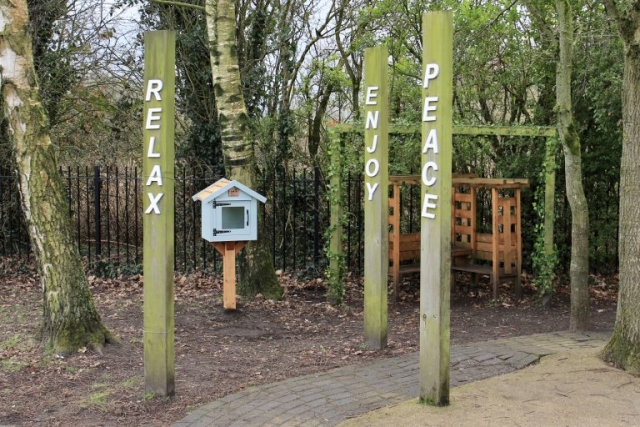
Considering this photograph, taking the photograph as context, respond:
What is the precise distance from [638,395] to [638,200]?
4.91 feet

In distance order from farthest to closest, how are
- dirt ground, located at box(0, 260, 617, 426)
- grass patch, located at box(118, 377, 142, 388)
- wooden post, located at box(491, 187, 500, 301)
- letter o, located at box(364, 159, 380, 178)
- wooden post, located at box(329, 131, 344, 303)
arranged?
wooden post, located at box(491, 187, 500, 301) → wooden post, located at box(329, 131, 344, 303) → letter o, located at box(364, 159, 380, 178) → grass patch, located at box(118, 377, 142, 388) → dirt ground, located at box(0, 260, 617, 426)

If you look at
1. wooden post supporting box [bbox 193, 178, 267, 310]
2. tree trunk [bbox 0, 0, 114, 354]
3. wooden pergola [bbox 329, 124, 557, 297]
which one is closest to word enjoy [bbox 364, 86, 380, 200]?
wooden post supporting box [bbox 193, 178, 267, 310]

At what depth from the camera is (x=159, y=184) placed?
4.89 meters

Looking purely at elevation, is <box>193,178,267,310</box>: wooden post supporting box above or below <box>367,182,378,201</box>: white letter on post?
below

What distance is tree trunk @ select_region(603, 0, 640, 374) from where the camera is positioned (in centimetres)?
555

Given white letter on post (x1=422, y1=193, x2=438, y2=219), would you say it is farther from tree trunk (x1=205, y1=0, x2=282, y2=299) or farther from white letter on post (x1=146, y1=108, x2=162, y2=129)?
tree trunk (x1=205, y1=0, x2=282, y2=299)

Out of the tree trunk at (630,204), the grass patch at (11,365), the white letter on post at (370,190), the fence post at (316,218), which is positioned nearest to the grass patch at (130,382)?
the grass patch at (11,365)

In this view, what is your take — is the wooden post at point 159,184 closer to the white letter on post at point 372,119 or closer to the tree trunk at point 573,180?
the white letter on post at point 372,119

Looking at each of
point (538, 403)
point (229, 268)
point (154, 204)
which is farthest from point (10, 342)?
point (538, 403)

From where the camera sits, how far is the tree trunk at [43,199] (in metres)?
6.10

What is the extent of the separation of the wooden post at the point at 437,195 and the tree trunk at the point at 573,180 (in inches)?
110

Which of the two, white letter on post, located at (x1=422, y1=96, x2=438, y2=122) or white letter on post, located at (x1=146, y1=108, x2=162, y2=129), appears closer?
white letter on post, located at (x1=422, y1=96, x2=438, y2=122)

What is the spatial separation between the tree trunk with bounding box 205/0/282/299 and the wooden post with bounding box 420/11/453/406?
4065 mm

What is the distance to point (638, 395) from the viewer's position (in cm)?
510
